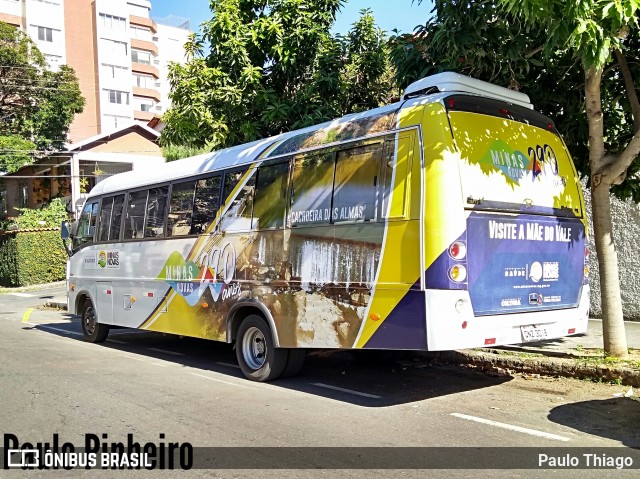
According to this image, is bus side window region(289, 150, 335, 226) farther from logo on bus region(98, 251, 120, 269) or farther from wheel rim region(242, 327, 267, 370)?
logo on bus region(98, 251, 120, 269)

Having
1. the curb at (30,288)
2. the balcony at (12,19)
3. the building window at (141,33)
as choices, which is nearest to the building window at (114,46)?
the building window at (141,33)

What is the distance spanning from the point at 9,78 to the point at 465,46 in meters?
36.0

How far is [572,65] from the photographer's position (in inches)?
314

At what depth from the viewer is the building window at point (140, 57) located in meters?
62.3

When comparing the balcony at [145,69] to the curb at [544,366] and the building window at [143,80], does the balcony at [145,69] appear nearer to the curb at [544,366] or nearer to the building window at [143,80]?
the building window at [143,80]

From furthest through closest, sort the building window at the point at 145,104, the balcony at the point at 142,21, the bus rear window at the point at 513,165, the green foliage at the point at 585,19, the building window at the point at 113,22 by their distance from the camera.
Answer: the building window at the point at 145,104 < the balcony at the point at 142,21 < the building window at the point at 113,22 < the bus rear window at the point at 513,165 < the green foliage at the point at 585,19

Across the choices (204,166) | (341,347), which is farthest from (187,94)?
(341,347)

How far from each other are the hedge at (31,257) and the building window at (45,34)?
29337 millimetres

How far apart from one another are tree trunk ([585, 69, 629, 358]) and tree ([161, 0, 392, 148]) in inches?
182

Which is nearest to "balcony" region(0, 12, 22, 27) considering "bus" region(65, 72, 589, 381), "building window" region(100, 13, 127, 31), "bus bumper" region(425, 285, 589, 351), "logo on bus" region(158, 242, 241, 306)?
"building window" region(100, 13, 127, 31)

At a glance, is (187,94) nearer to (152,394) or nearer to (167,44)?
(152,394)

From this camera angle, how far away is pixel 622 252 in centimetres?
1169

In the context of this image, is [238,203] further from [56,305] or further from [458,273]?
[56,305]

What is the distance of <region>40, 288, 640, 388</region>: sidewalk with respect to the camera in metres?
7.16
